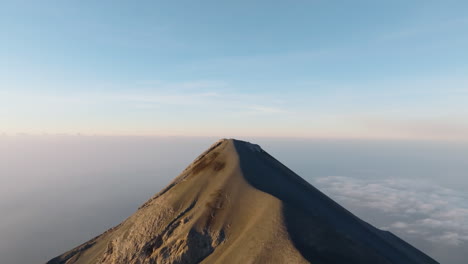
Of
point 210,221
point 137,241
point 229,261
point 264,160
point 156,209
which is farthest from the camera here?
point 264,160

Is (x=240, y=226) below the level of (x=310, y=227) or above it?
below

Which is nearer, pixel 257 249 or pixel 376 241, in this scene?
pixel 257 249

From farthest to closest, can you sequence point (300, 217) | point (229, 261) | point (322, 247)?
point (300, 217) < point (229, 261) < point (322, 247)

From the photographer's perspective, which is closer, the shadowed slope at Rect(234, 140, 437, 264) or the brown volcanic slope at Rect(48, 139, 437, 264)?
the shadowed slope at Rect(234, 140, 437, 264)

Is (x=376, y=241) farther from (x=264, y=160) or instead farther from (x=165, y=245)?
(x=165, y=245)

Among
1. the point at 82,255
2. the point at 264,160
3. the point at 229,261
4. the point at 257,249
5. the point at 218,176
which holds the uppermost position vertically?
the point at 264,160

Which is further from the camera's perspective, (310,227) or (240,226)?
(240,226)

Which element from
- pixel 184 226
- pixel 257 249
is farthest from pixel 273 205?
pixel 184 226

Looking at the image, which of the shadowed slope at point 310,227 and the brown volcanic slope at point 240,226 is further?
the brown volcanic slope at point 240,226
